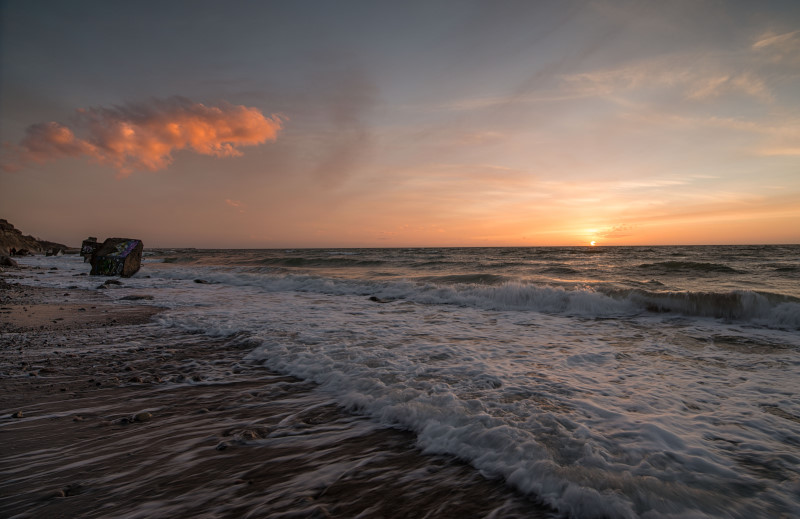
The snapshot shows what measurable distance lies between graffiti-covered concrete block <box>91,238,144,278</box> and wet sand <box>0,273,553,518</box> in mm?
16758

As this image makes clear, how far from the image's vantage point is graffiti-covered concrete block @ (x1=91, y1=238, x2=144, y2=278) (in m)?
18.4

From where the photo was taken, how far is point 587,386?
3.89 meters

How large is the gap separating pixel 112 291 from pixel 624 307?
17.2 meters

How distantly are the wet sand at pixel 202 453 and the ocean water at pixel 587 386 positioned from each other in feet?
0.96

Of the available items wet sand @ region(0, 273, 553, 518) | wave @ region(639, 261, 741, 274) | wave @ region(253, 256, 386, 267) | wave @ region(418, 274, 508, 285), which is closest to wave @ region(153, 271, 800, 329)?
wave @ region(418, 274, 508, 285)

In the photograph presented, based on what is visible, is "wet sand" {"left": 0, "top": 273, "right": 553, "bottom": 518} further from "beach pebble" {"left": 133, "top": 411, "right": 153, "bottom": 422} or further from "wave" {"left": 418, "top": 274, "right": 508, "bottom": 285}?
"wave" {"left": 418, "top": 274, "right": 508, "bottom": 285}

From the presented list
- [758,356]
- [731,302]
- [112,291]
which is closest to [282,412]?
[758,356]

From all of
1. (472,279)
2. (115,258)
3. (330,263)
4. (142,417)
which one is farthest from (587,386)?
(330,263)

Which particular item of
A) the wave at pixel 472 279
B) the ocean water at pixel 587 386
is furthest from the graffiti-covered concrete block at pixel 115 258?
the wave at pixel 472 279

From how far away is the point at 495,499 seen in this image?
2.16 m

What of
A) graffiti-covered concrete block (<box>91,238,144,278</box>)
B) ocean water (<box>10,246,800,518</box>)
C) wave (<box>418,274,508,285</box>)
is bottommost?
ocean water (<box>10,246,800,518</box>)

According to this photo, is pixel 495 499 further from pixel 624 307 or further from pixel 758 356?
pixel 624 307

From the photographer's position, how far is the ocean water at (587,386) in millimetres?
2262

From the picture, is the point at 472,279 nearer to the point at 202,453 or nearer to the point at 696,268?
the point at 696,268
